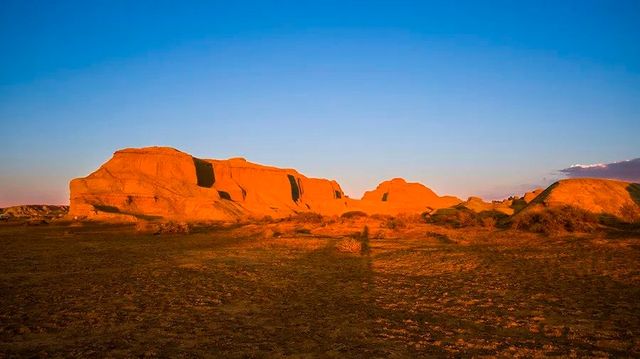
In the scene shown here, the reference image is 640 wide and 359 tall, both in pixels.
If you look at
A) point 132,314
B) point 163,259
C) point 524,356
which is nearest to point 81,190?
point 163,259

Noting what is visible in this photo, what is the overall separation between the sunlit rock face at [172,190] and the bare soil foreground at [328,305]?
40470 mm

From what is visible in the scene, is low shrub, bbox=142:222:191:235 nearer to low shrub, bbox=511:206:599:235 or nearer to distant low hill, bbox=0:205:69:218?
low shrub, bbox=511:206:599:235

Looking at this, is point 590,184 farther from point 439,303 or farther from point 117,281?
A: point 117,281

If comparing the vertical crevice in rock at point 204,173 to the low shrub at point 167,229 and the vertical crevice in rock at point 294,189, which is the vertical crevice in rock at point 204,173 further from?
the low shrub at point 167,229

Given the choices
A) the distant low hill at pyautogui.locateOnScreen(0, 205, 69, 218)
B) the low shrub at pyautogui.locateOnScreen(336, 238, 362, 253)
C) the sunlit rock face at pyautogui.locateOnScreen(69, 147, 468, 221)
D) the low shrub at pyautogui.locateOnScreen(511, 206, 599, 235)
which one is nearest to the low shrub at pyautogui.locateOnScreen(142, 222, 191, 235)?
the low shrub at pyautogui.locateOnScreen(336, 238, 362, 253)

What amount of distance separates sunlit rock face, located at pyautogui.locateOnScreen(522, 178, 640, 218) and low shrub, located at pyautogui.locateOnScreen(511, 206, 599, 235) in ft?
9.78

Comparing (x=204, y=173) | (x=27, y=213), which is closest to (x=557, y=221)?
(x=204, y=173)

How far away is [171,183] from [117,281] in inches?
2329

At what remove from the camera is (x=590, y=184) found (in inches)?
1206

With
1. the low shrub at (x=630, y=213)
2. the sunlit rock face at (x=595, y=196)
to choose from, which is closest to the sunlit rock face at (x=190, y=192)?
the sunlit rock face at (x=595, y=196)

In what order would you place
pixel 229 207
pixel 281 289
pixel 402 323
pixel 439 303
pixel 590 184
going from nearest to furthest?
pixel 402 323
pixel 439 303
pixel 281 289
pixel 590 184
pixel 229 207

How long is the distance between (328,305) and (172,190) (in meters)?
60.7

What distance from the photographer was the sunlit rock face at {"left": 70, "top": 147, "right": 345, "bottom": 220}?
180 ft

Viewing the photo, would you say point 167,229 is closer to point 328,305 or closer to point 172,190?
point 328,305
